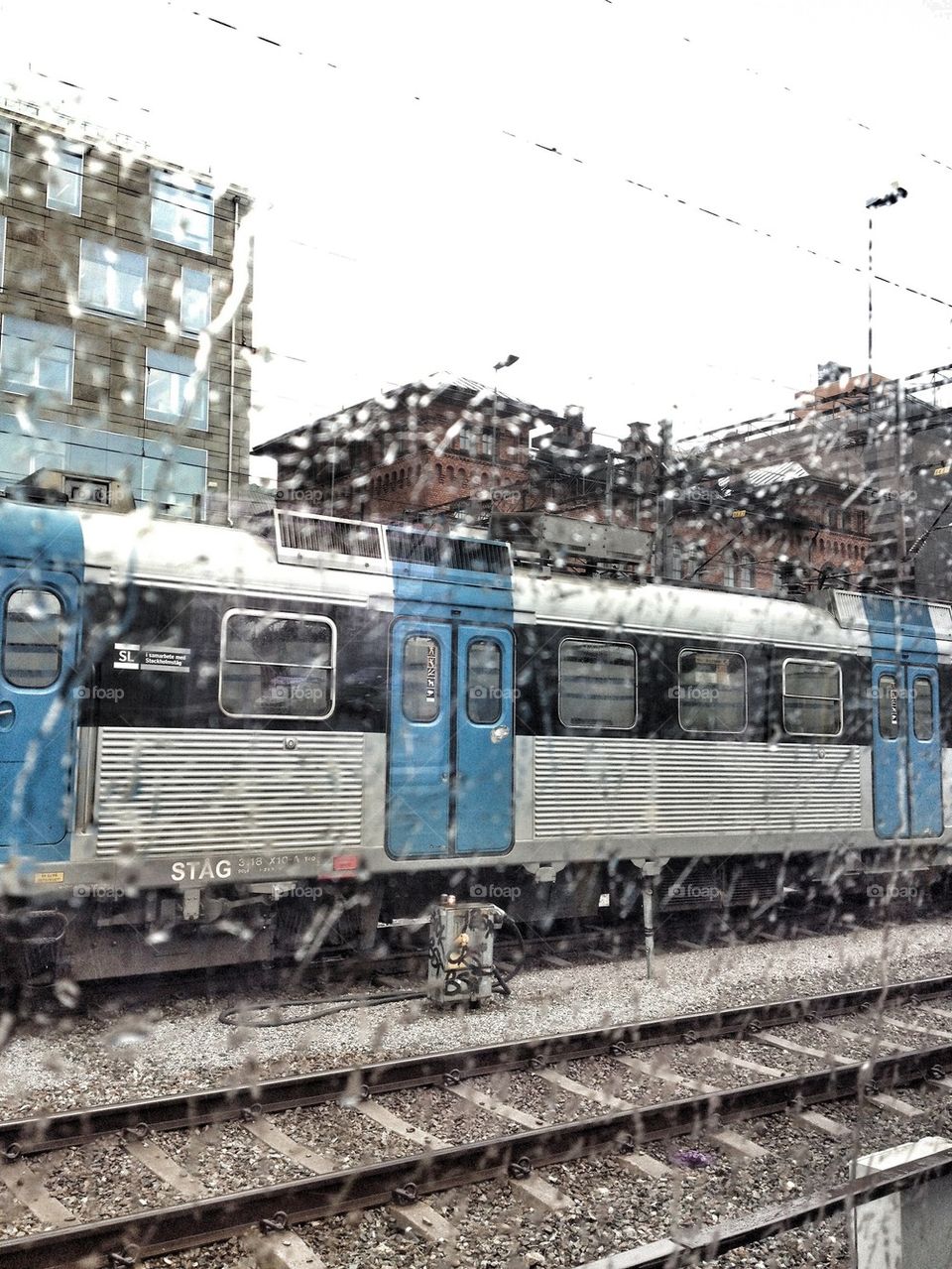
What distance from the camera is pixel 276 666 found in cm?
859

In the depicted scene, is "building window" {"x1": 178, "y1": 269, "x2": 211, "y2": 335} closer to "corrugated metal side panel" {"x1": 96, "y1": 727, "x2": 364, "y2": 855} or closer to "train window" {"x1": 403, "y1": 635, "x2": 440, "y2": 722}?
"train window" {"x1": 403, "y1": 635, "x2": 440, "y2": 722}

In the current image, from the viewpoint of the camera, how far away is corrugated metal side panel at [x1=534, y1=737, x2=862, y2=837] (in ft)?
33.2

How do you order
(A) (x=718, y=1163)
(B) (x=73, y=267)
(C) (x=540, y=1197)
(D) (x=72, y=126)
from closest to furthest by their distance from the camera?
1. (C) (x=540, y=1197)
2. (A) (x=718, y=1163)
3. (D) (x=72, y=126)
4. (B) (x=73, y=267)

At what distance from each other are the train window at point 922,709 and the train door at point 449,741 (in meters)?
6.17

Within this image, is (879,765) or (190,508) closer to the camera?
(190,508)

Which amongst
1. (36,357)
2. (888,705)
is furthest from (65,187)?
(888,705)

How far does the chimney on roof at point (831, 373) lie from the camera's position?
3456cm

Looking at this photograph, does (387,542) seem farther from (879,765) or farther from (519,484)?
(519,484)

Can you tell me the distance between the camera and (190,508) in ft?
30.4

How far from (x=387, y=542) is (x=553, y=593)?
1.77 metres

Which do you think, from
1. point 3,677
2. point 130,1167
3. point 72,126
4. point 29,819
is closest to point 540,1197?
point 130,1167

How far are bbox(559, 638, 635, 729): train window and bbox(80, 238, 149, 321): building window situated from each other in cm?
1741

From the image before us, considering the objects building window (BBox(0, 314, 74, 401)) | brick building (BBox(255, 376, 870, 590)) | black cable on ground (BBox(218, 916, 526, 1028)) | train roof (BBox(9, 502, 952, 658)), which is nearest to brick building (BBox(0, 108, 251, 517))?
building window (BBox(0, 314, 74, 401))

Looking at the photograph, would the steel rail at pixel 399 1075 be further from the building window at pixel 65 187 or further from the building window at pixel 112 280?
the building window at pixel 65 187
